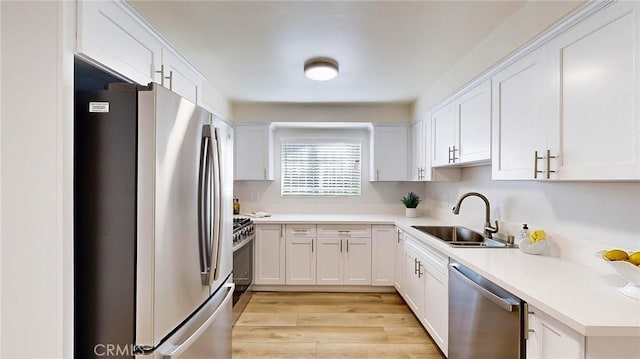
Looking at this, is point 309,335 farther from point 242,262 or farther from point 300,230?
point 300,230

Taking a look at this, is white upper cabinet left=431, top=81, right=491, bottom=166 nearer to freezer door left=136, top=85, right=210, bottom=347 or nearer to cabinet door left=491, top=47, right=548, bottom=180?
cabinet door left=491, top=47, right=548, bottom=180

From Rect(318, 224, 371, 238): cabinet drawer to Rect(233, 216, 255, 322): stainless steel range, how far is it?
815 millimetres

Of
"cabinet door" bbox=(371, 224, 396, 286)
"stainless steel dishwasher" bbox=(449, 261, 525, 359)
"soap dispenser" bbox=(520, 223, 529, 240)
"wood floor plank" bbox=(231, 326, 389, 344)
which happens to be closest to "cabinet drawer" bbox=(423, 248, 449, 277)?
"stainless steel dishwasher" bbox=(449, 261, 525, 359)

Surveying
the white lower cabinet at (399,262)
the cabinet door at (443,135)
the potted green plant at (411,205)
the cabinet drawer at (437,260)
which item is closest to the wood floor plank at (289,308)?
the white lower cabinet at (399,262)

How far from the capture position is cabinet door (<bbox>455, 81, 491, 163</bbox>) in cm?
222

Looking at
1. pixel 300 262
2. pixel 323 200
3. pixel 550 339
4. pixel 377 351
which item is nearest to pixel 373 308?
pixel 377 351

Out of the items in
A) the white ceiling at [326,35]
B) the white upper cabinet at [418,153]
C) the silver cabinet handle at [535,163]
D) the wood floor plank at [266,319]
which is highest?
the white ceiling at [326,35]

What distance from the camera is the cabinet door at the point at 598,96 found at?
119 cm

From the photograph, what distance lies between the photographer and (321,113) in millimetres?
4039

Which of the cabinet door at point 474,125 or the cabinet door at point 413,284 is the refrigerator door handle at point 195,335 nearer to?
the cabinet door at point 413,284

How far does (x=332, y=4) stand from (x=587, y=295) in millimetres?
1833

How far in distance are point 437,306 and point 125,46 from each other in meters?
2.61

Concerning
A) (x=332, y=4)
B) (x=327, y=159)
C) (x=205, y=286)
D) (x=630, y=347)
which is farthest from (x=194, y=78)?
(x=630, y=347)

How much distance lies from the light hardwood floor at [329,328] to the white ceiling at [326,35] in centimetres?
230
